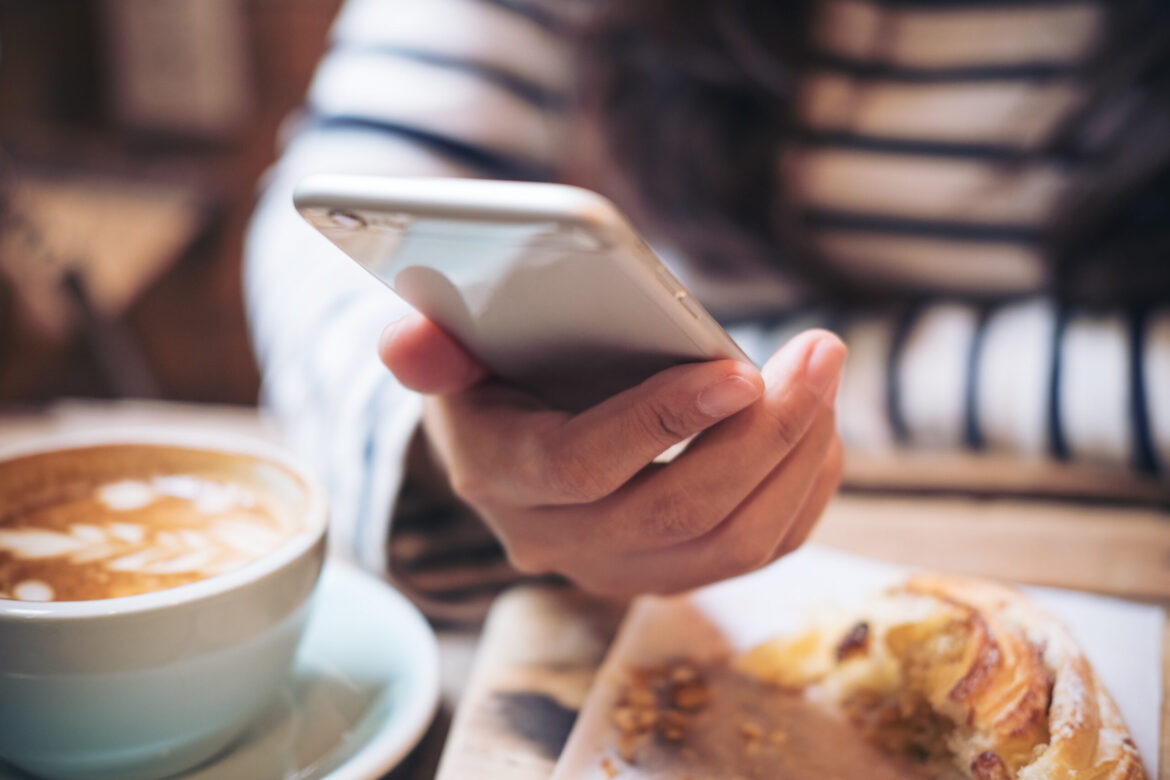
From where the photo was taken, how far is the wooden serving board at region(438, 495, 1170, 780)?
0.34 meters

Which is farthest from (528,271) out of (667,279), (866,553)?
(866,553)

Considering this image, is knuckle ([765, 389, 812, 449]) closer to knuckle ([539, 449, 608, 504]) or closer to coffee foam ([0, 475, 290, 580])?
knuckle ([539, 449, 608, 504])

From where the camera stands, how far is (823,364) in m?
0.30

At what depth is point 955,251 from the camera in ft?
2.52

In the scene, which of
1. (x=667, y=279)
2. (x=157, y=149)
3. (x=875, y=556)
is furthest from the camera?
(x=157, y=149)

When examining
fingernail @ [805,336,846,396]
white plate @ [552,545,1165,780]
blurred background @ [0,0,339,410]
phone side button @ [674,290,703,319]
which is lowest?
blurred background @ [0,0,339,410]

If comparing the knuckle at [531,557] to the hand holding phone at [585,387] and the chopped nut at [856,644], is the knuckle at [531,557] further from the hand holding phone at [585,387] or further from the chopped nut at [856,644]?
the chopped nut at [856,644]

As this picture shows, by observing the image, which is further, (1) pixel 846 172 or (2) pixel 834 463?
(1) pixel 846 172

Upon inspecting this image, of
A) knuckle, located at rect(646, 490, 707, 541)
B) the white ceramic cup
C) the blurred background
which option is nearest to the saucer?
the white ceramic cup

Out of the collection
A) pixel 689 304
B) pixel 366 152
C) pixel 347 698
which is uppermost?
pixel 689 304

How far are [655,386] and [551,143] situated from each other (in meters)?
0.65

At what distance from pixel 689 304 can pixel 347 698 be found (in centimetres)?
24

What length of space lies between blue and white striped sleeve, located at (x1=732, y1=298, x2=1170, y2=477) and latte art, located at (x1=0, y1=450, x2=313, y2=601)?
0.50 m

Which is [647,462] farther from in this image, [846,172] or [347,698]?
[846,172]
